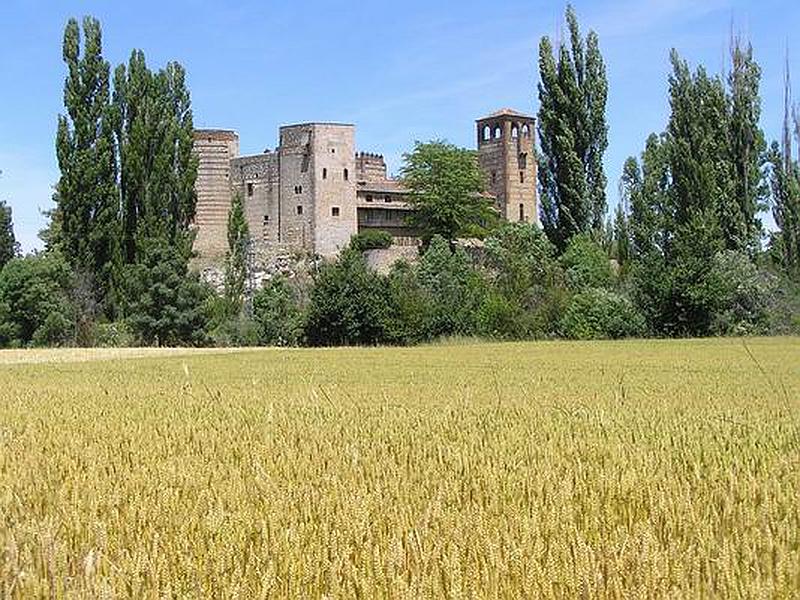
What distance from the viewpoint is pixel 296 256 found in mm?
58719

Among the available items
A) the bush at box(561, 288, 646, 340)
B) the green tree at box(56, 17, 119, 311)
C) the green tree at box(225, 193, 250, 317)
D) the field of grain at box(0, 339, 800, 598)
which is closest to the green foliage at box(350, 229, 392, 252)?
the green tree at box(225, 193, 250, 317)

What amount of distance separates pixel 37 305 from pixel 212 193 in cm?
2303

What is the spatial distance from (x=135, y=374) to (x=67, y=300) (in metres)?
21.2

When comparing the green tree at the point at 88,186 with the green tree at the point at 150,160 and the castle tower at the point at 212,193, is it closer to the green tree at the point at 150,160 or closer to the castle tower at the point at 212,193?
the green tree at the point at 150,160

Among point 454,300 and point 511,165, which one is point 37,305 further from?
point 511,165

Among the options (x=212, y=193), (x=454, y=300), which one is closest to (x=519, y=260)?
(x=454, y=300)

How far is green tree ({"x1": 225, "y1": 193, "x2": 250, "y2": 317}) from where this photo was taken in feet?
156

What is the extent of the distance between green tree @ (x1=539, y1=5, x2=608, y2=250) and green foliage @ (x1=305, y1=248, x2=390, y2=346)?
9.94 m

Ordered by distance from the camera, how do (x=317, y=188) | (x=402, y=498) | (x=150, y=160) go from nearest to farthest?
(x=402, y=498) < (x=150, y=160) < (x=317, y=188)

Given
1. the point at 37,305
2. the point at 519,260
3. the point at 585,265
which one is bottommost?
the point at 37,305

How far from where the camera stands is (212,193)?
59.5m

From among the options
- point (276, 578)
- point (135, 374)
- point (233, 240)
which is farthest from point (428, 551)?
point (233, 240)

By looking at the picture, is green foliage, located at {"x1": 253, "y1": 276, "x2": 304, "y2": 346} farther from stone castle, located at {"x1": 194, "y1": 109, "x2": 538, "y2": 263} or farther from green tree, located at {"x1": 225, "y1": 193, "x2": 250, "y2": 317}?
stone castle, located at {"x1": 194, "y1": 109, "x2": 538, "y2": 263}

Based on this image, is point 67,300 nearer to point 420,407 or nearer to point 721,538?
point 420,407
